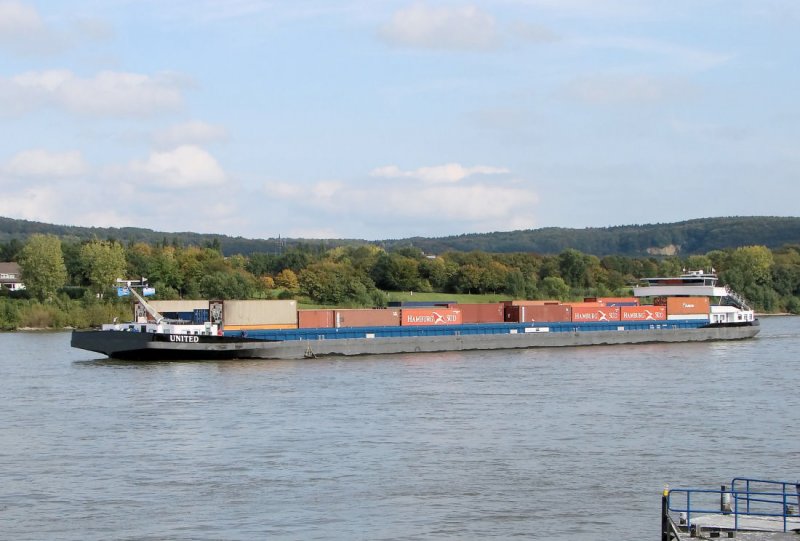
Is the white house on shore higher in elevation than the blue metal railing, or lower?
higher

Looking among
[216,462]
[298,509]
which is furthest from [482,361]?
[298,509]

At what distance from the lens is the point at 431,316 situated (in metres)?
66.4

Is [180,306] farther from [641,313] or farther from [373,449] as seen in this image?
[373,449]

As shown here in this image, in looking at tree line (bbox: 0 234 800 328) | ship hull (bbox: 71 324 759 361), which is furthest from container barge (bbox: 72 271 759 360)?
tree line (bbox: 0 234 800 328)

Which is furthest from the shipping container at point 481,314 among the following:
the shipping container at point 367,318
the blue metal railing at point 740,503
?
the blue metal railing at point 740,503

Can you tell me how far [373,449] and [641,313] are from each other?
4792cm

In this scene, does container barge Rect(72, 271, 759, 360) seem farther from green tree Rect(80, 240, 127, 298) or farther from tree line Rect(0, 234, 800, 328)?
green tree Rect(80, 240, 127, 298)

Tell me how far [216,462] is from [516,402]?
1406 centimetres

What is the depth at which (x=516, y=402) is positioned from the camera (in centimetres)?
3866

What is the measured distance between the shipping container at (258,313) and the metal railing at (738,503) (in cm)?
3769

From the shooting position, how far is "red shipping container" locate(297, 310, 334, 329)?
61.5 meters

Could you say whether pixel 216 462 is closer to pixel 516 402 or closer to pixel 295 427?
pixel 295 427

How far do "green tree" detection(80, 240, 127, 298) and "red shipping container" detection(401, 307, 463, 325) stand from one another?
5121 centimetres

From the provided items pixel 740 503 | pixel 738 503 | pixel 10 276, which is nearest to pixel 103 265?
pixel 10 276
